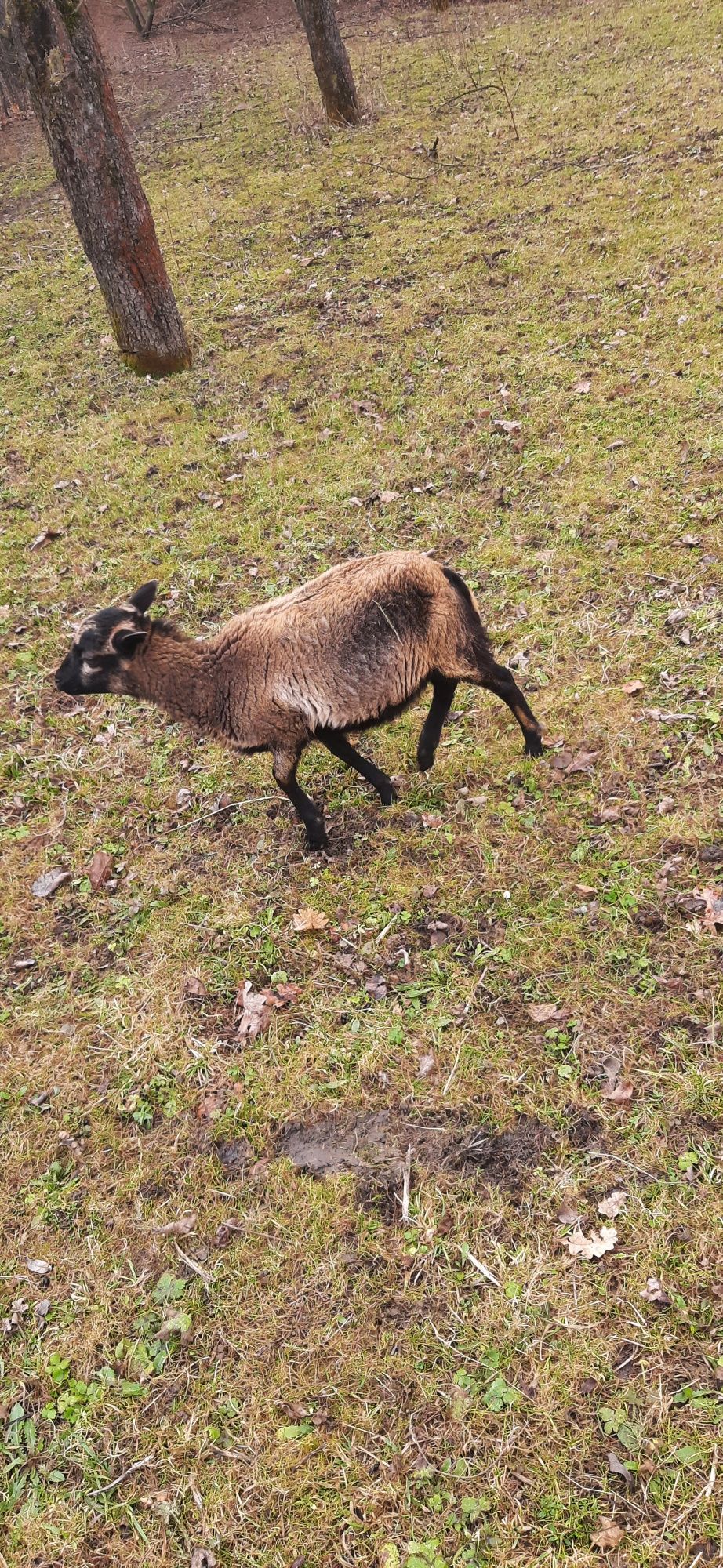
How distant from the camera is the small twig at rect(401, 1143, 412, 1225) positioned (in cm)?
371

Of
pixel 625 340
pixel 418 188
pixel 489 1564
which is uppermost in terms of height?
pixel 418 188

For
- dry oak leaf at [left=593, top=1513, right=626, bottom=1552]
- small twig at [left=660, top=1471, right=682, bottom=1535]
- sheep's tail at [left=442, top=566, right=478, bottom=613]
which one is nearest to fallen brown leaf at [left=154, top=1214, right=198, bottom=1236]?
dry oak leaf at [left=593, top=1513, right=626, bottom=1552]

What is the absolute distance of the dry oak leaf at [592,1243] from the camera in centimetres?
343

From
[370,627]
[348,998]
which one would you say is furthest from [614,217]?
[348,998]

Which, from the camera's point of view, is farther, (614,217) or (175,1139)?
(614,217)

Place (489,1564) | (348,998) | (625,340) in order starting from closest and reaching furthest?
(489,1564)
(348,998)
(625,340)

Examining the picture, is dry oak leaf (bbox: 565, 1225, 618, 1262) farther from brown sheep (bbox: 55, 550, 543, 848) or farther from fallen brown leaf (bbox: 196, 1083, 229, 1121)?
brown sheep (bbox: 55, 550, 543, 848)

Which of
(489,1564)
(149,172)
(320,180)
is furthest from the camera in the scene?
(149,172)

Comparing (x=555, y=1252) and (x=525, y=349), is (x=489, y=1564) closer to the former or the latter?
(x=555, y=1252)

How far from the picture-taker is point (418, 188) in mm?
13844

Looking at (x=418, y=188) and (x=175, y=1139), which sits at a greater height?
(x=418, y=188)

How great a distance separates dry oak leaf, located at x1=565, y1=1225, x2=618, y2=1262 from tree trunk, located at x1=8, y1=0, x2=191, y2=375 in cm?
1115

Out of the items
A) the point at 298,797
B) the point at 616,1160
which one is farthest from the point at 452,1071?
the point at 298,797

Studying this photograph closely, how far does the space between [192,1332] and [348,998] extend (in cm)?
173
